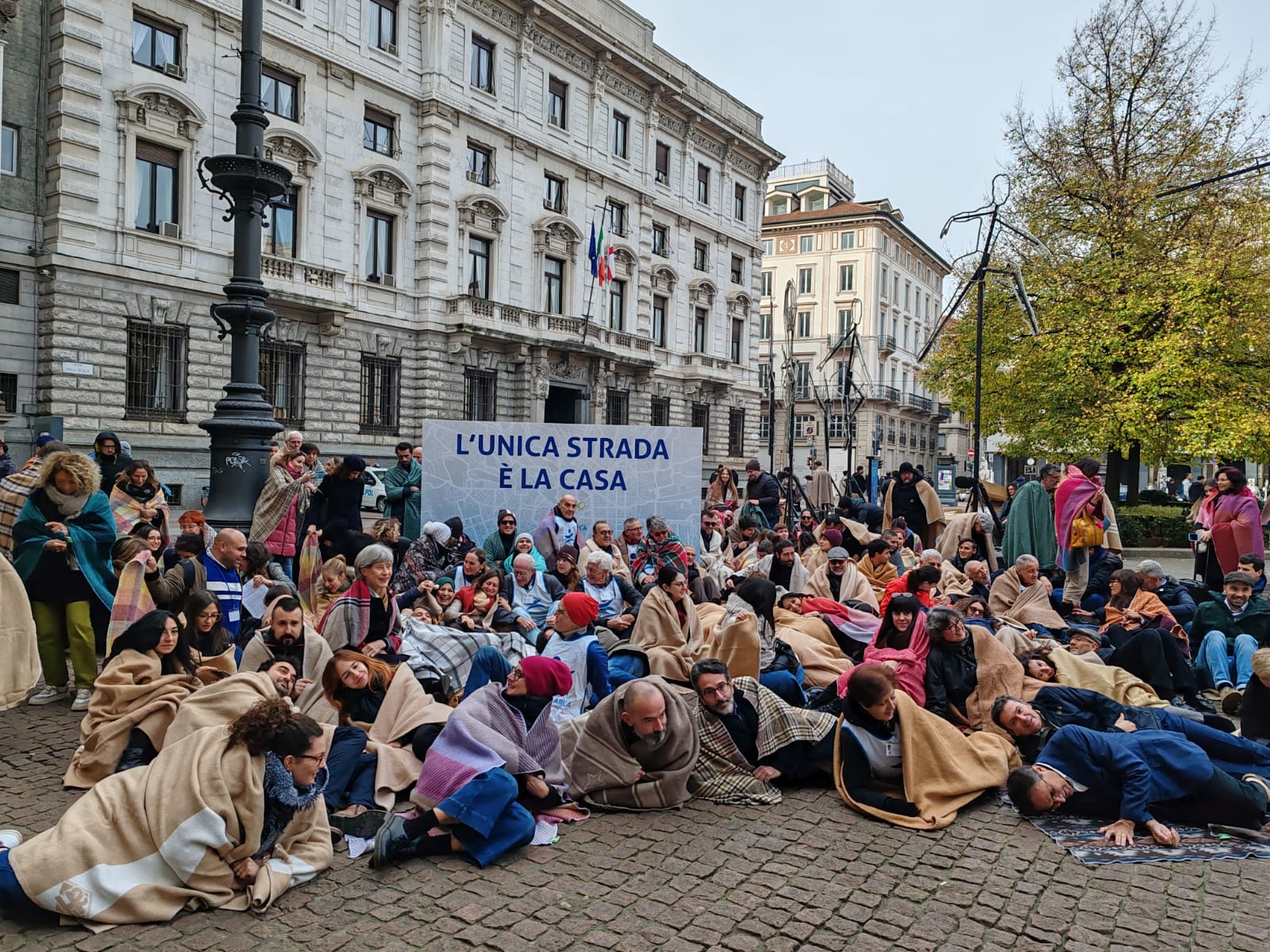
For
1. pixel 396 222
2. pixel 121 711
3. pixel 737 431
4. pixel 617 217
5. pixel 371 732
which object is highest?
pixel 617 217

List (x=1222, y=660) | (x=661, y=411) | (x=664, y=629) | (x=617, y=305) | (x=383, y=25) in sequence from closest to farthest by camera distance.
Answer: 1. (x=664, y=629)
2. (x=1222, y=660)
3. (x=383, y=25)
4. (x=617, y=305)
5. (x=661, y=411)

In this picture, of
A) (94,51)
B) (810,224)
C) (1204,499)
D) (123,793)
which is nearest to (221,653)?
(123,793)

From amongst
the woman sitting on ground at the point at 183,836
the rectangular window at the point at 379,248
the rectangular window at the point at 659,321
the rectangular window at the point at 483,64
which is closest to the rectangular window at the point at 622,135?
the rectangular window at the point at 659,321

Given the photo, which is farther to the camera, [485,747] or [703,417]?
[703,417]

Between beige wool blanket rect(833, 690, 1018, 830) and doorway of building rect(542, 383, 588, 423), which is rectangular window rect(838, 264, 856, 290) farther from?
beige wool blanket rect(833, 690, 1018, 830)

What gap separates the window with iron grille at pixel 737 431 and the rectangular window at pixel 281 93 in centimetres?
2318

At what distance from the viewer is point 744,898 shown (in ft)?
14.0

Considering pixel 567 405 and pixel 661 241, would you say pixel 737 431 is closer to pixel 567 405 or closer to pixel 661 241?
pixel 661 241

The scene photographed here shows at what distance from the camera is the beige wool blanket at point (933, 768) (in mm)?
Answer: 5281

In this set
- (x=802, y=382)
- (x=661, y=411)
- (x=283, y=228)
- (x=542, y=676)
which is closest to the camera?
(x=542, y=676)

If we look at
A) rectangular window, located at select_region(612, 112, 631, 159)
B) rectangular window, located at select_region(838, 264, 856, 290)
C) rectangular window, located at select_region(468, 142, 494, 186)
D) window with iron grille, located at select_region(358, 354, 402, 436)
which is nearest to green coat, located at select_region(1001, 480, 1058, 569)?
window with iron grille, located at select_region(358, 354, 402, 436)

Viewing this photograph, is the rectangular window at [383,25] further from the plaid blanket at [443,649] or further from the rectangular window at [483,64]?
the plaid blanket at [443,649]

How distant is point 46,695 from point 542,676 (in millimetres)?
4308

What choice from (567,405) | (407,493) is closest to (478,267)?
(567,405)
